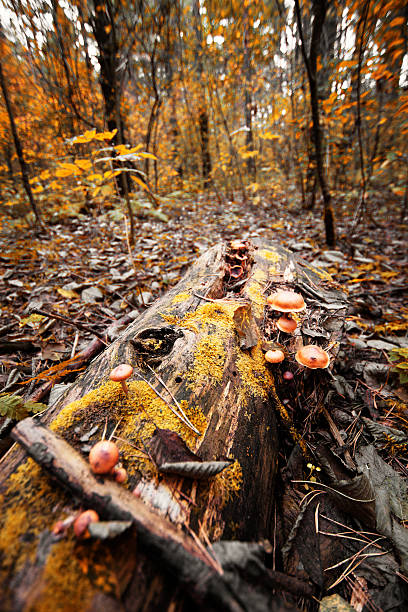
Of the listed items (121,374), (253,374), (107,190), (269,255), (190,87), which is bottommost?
(253,374)

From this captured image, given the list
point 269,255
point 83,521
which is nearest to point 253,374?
point 83,521

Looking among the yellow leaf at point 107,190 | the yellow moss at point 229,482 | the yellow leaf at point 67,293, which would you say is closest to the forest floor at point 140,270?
the yellow leaf at point 67,293

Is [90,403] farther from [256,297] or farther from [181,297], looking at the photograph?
[256,297]

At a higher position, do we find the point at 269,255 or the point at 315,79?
the point at 315,79

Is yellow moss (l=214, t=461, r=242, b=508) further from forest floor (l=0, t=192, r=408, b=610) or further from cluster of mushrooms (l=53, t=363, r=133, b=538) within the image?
forest floor (l=0, t=192, r=408, b=610)

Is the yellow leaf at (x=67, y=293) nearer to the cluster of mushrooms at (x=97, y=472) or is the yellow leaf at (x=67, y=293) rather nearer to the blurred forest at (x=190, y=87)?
the blurred forest at (x=190, y=87)

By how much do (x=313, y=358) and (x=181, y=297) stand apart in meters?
1.19

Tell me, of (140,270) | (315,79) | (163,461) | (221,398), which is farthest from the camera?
(315,79)

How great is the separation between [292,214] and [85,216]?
6.47 meters

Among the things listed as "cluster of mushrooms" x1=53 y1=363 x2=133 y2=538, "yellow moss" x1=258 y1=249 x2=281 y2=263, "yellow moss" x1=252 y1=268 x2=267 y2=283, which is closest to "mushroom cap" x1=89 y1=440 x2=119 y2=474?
"cluster of mushrooms" x1=53 y1=363 x2=133 y2=538

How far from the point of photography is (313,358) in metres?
1.76

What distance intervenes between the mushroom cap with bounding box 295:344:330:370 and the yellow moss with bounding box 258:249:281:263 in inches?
59.3

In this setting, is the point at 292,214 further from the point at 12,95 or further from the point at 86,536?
the point at 12,95

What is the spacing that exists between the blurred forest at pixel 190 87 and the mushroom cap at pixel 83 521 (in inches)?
174
